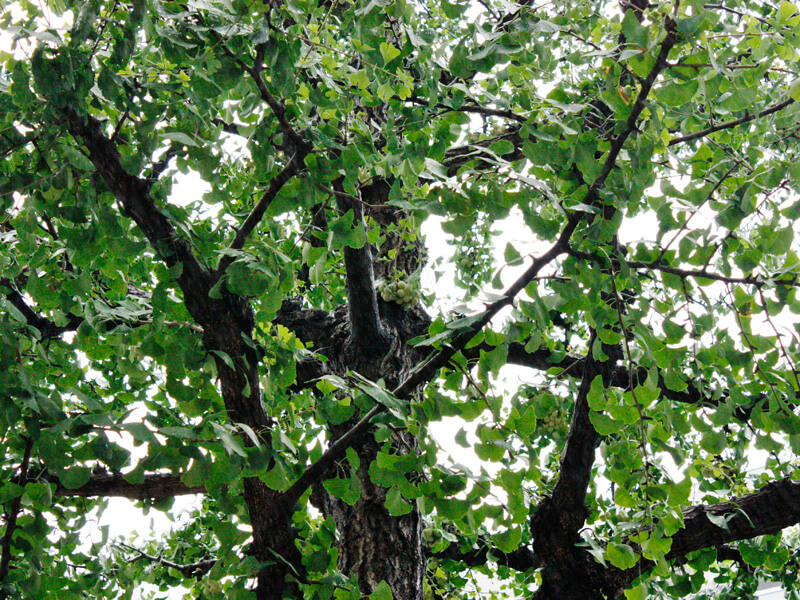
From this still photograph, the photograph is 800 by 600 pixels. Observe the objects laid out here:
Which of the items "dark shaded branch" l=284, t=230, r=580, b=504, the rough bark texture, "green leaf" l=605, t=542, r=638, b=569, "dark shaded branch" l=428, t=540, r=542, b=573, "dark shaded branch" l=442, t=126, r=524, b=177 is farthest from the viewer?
"dark shaded branch" l=428, t=540, r=542, b=573

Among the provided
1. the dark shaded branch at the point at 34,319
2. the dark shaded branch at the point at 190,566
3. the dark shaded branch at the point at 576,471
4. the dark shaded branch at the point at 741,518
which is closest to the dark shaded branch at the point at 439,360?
the dark shaded branch at the point at 576,471

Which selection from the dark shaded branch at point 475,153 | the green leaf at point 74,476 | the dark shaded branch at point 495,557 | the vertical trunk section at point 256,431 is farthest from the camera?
the dark shaded branch at point 495,557

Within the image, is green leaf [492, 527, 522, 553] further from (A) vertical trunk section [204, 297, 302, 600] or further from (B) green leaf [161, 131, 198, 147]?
(B) green leaf [161, 131, 198, 147]

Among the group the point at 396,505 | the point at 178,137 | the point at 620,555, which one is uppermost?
the point at 178,137

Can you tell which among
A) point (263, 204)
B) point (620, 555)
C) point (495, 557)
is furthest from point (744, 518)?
point (263, 204)

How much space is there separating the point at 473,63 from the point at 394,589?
1856mm

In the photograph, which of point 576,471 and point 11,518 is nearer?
point 11,518

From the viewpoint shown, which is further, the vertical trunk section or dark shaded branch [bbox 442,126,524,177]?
the vertical trunk section

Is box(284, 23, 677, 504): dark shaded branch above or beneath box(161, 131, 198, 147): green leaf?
beneath

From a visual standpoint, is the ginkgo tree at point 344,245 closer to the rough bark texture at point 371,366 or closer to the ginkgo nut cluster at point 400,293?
the rough bark texture at point 371,366

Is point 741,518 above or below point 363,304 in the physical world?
below

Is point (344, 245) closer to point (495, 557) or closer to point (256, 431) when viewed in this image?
point (256, 431)

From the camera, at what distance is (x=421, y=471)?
5.11 feet

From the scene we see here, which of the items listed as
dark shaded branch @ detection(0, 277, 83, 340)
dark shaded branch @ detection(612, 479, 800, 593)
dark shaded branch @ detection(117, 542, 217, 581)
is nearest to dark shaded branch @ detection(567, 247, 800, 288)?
dark shaded branch @ detection(612, 479, 800, 593)
